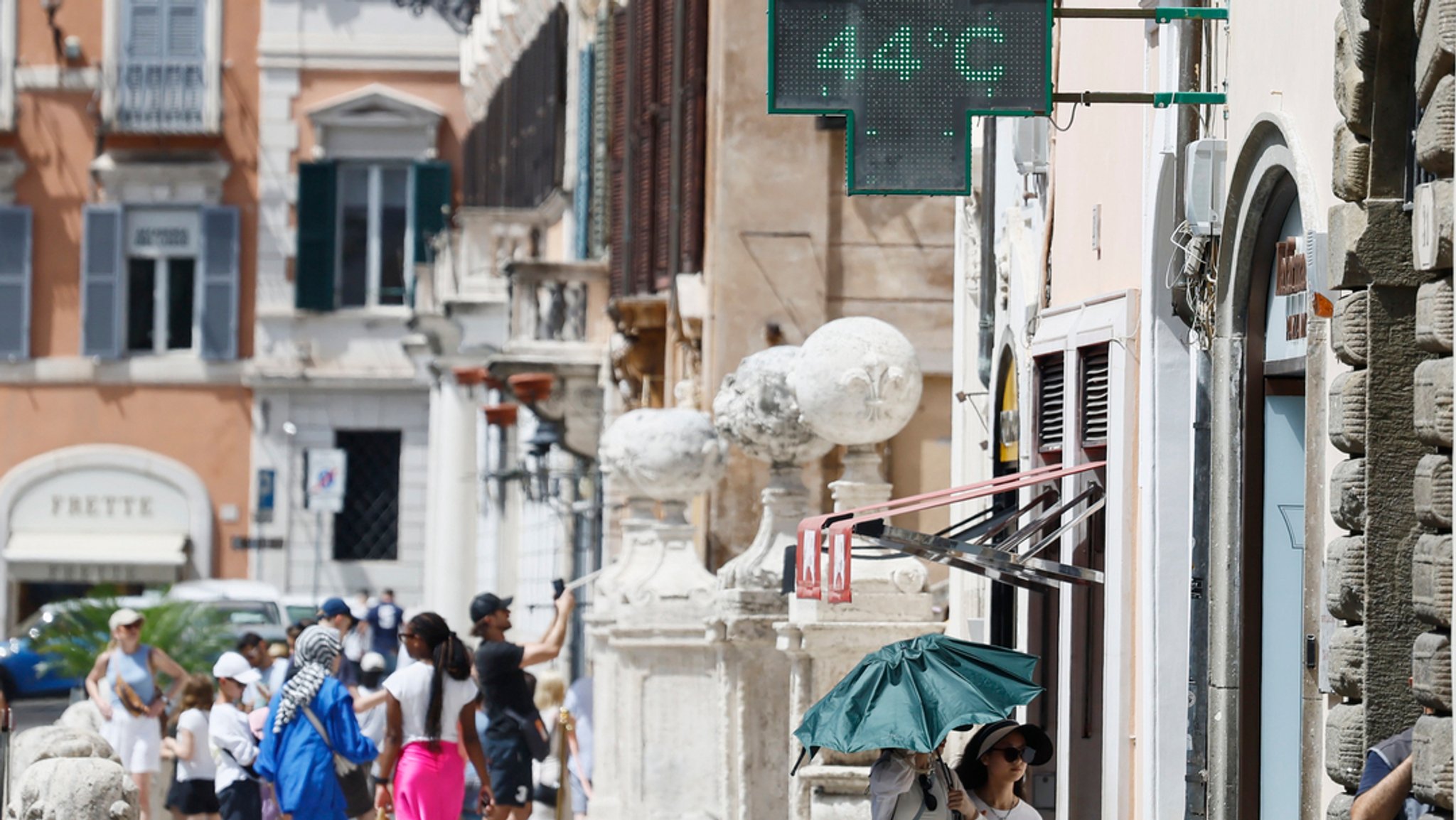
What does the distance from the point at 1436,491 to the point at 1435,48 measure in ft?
3.21

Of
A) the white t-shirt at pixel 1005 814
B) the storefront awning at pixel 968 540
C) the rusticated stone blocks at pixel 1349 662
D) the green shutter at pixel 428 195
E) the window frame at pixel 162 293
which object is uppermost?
the green shutter at pixel 428 195

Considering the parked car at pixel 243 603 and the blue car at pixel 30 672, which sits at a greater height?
the parked car at pixel 243 603

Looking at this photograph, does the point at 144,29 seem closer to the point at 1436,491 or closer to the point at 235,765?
the point at 235,765

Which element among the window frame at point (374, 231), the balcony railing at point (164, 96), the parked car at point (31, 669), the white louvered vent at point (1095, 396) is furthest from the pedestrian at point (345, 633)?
the balcony railing at point (164, 96)

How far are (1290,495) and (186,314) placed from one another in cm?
3486

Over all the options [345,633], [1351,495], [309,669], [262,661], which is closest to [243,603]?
[345,633]

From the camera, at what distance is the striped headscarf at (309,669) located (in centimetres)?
1257

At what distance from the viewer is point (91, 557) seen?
4066cm

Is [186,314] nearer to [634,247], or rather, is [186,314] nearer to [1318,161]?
[634,247]

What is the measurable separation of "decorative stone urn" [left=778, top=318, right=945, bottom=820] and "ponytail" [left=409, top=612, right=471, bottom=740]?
148 centimetres

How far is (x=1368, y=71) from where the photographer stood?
6895mm

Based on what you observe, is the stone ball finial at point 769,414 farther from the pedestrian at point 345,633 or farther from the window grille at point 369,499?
the window grille at point 369,499

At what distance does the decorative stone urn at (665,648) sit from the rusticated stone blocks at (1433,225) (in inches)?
365

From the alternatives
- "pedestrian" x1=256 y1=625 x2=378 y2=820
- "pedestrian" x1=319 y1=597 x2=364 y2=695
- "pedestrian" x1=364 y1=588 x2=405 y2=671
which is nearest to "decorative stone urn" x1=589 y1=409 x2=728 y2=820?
"pedestrian" x1=319 y1=597 x2=364 y2=695
